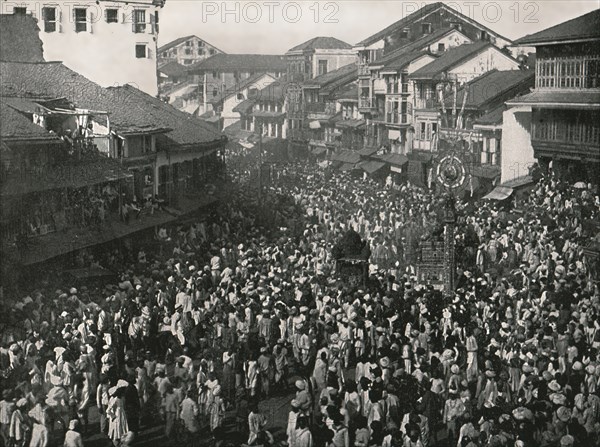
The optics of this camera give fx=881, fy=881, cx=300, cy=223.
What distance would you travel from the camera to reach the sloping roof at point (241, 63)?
8156cm

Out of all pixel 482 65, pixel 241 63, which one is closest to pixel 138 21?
pixel 482 65

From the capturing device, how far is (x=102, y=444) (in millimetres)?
15180

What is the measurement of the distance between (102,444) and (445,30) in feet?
145

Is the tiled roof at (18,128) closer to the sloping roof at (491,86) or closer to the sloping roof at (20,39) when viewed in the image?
the sloping roof at (20,39)

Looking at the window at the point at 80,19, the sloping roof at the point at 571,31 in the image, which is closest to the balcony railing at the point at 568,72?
the sloping roof at the point at 571,31

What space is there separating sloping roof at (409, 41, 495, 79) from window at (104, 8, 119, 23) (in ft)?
57.5

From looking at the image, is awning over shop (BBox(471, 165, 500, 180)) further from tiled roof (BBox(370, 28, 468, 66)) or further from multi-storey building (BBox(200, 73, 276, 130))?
multi-storey building (BBox(200, 73, 276, 130))

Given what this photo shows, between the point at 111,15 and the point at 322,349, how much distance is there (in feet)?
124

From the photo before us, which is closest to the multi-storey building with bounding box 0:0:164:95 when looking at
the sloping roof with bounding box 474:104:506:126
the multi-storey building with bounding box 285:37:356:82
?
the multi-storey building with bounding box 285:37:356:82

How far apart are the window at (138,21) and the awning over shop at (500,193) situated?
80.8 ft

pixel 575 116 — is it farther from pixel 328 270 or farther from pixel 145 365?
pixel 145 365

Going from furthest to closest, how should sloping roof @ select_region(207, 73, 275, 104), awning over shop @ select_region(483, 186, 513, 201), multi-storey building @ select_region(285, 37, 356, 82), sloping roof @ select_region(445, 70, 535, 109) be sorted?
sloping roof @ select_region(207, 73, 275, 104)
multi-storey building @ select_region(285, 37, 356, 82)
sloping roof @ select_region(445, 70, 535, 109)
awning over shop @ select_region(483, 186, 513, 201)

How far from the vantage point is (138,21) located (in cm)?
5172

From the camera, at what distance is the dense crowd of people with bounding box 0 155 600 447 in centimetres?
1395
